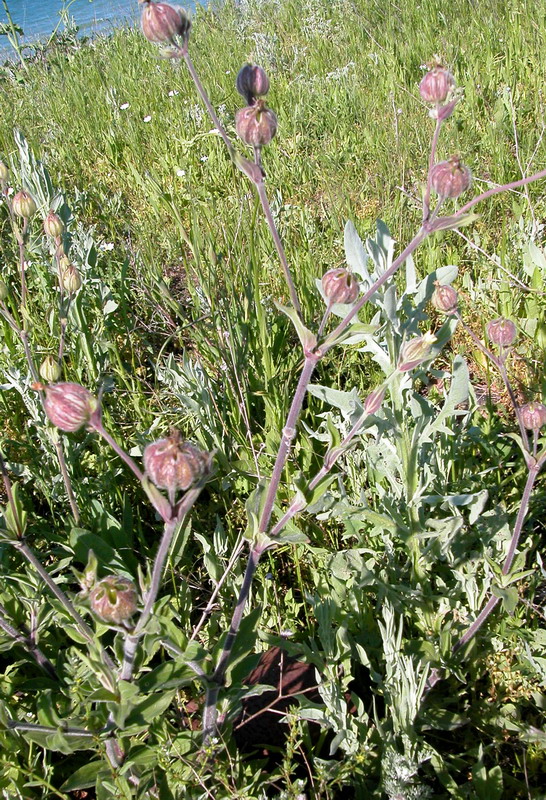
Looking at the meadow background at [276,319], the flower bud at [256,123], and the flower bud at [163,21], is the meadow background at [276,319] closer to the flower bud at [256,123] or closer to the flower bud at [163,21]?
the flower bud at [256,123]

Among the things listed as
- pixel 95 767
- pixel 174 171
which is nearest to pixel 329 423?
pixel 95 767

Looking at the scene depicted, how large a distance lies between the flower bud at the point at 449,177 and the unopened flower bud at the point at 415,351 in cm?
Answer: 32

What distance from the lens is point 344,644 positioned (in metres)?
1.63

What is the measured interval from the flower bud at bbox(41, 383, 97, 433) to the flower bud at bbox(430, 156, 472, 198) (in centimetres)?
88

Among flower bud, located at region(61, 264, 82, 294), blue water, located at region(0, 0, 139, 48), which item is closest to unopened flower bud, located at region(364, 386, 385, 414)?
flower bud, located at region(61, 264, 82, 294)

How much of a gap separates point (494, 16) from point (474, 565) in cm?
518

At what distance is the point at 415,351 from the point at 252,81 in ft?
2.35

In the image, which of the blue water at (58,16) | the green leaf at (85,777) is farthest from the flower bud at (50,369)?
the blue water at (58,16)

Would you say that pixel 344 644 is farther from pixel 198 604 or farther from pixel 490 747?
pixel 198 604

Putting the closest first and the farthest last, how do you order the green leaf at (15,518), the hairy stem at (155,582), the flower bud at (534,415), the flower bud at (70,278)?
the hairy stem at (155,582) → the green leaf at (15,518) → the flower bud at (534,415) → the flower bud at (70,278)

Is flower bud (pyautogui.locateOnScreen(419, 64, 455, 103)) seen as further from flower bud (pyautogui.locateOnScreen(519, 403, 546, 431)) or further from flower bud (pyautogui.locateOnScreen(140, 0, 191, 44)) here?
flower bud (pyautogui.locateOnScreen(519, 403, 546, 431))

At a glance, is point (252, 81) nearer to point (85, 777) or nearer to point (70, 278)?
point (70, 278)

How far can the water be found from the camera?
10.1m

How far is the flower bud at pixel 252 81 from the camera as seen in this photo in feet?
4.75
